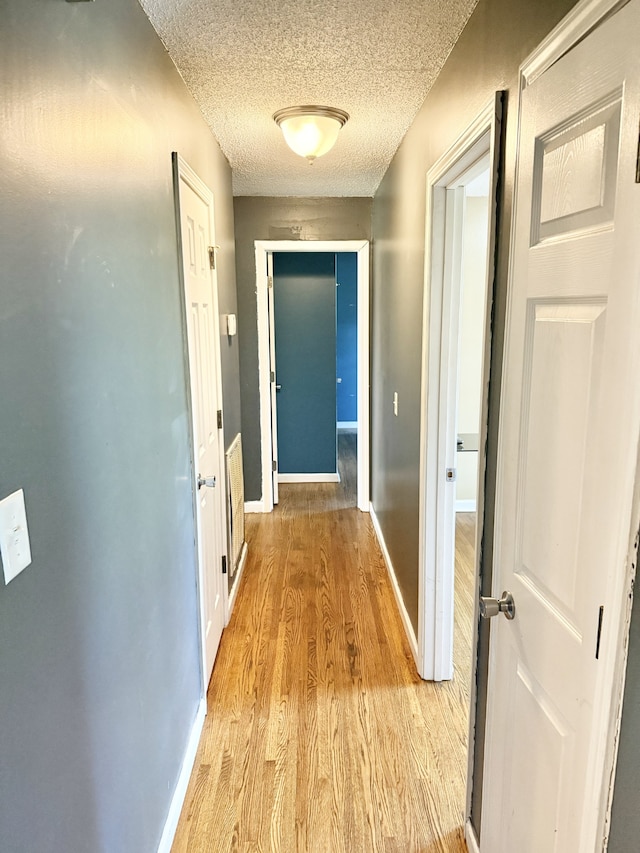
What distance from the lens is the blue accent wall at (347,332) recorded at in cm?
748

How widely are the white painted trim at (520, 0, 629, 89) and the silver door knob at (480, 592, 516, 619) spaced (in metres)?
1.09

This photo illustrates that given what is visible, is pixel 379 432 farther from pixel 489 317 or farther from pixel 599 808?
pixel 599 808

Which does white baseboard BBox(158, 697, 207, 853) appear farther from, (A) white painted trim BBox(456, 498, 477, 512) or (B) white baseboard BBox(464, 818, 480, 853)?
(A) white painted trim BBox(456, 498, 477, 512)

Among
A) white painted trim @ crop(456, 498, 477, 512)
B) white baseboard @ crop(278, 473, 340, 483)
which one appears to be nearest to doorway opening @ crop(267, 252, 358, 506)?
white baseboard @ crop(278, 473, 340, 483)

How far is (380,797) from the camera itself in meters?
1.83

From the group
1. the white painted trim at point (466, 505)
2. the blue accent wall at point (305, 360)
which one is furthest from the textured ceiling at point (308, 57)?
the white painted trim at point (466, 505)

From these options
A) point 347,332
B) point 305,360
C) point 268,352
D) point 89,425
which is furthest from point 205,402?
point 347,332

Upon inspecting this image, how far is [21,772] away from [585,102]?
54.7 inches

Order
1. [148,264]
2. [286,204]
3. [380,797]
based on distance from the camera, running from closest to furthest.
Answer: [148,264], [380,797], [286,204]

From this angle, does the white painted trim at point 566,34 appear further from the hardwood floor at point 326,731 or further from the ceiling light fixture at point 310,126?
the hardwood floor at point 326,731

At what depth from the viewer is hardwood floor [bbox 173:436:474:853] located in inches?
67.6

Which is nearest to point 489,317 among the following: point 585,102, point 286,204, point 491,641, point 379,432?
point 585,102

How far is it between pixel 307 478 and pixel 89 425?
4192 millimetres

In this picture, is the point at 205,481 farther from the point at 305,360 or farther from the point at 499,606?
the point at 305,360
